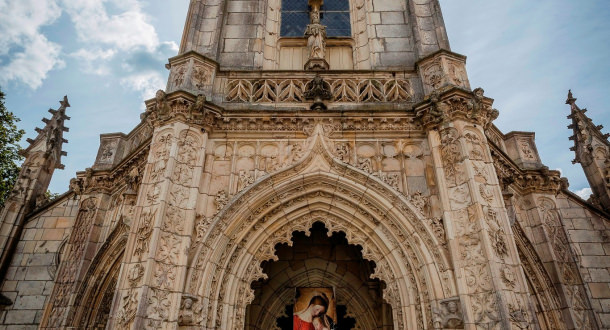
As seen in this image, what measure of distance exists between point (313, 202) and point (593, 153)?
8.94 meters

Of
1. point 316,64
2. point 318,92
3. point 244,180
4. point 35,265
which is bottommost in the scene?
point 35,265

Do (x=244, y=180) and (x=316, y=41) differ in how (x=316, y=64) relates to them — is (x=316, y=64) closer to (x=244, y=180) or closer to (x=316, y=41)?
(x=316, y=41)

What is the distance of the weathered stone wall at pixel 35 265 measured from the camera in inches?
403

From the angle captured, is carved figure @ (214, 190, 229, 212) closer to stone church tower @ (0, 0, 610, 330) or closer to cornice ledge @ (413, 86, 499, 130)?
stone church tower @ (0, 0, 610, 330)

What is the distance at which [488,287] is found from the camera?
21.7 ft

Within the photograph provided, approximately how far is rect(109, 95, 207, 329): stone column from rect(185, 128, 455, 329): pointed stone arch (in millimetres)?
416

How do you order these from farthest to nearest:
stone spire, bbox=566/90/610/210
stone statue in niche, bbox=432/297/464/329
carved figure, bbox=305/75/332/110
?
stone spire, bbox=566/90/610/210
carved figure, bbox=305/75/332/110
stone statue in niche, bbox=432/297/464/329

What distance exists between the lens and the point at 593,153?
12055mm

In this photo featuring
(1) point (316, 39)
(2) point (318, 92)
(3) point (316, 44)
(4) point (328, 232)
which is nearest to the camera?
(4) point (328, 232)

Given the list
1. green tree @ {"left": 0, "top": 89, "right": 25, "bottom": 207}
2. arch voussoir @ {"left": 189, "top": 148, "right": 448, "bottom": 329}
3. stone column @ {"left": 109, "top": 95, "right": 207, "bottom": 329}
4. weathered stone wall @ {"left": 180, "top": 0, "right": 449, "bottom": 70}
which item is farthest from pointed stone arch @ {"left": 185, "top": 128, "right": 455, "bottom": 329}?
green tree @ {"left": 0, "top": 89, "right": 25, "bottom": 207}

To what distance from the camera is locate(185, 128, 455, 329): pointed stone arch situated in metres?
7.30

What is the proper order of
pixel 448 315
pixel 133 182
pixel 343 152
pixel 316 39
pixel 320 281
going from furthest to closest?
1. pixel 316 39
2. pixel 320 281
3. pixel 133 182
4. pixel 343 152
5. pixel 448 315

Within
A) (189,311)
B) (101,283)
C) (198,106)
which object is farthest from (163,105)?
(101,283)

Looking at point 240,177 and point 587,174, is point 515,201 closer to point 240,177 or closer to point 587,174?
point 587,174
